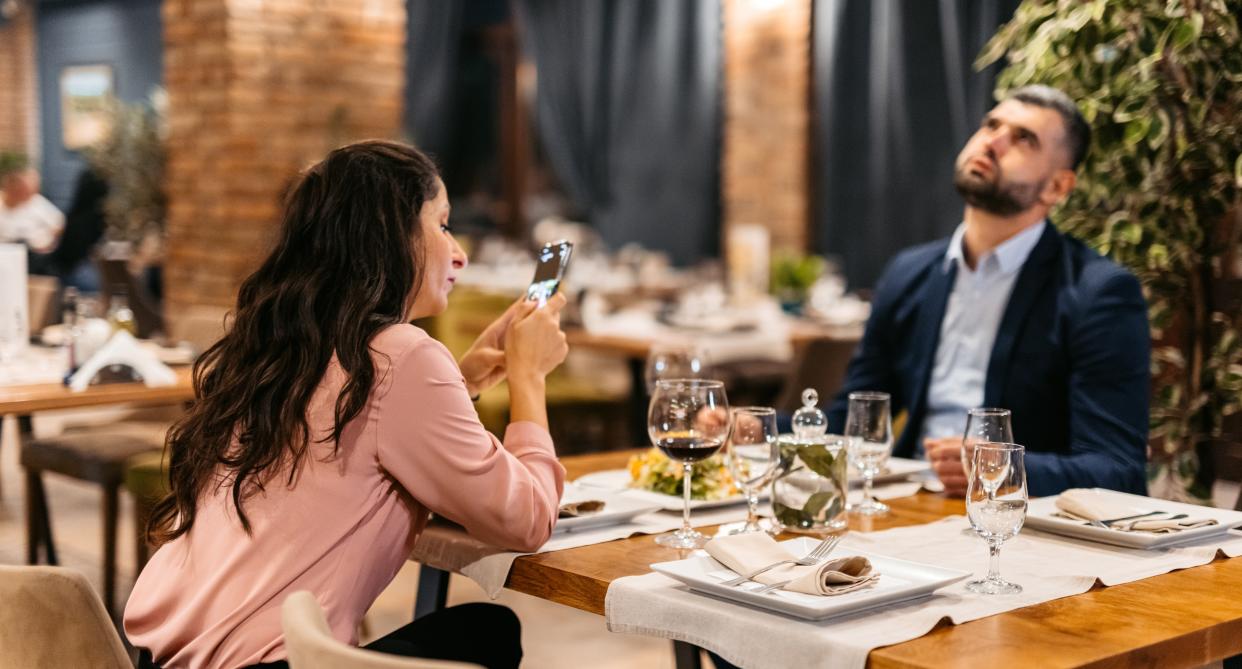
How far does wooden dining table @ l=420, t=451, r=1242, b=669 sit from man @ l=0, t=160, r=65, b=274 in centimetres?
860

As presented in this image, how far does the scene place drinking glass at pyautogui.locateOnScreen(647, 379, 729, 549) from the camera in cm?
190

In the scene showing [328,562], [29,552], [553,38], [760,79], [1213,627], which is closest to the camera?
[1213,627]

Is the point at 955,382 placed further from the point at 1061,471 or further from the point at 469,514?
the point at 469,514

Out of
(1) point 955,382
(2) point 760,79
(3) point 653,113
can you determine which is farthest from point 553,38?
(1) point 955,382

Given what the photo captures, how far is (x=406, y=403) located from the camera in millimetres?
1711

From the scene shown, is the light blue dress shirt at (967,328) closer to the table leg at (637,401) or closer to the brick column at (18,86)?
→ the table leg at (637,401)

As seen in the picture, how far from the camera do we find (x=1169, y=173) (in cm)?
309

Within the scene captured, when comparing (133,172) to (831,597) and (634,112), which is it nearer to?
(634,112)

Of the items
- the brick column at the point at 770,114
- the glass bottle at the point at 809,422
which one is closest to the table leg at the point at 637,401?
the brick column at the point at 770,114

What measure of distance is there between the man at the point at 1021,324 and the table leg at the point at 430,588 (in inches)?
38.1

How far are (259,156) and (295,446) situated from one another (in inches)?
190

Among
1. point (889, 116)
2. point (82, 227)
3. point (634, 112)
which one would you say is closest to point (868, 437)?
point (889, 116)

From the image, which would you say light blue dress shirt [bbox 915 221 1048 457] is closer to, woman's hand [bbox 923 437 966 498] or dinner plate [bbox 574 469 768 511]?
woman's hand [bbox 923 437 966 498]

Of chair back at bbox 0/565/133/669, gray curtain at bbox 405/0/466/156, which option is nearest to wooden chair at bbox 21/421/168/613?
chair back at bbox 0/565/133/669
